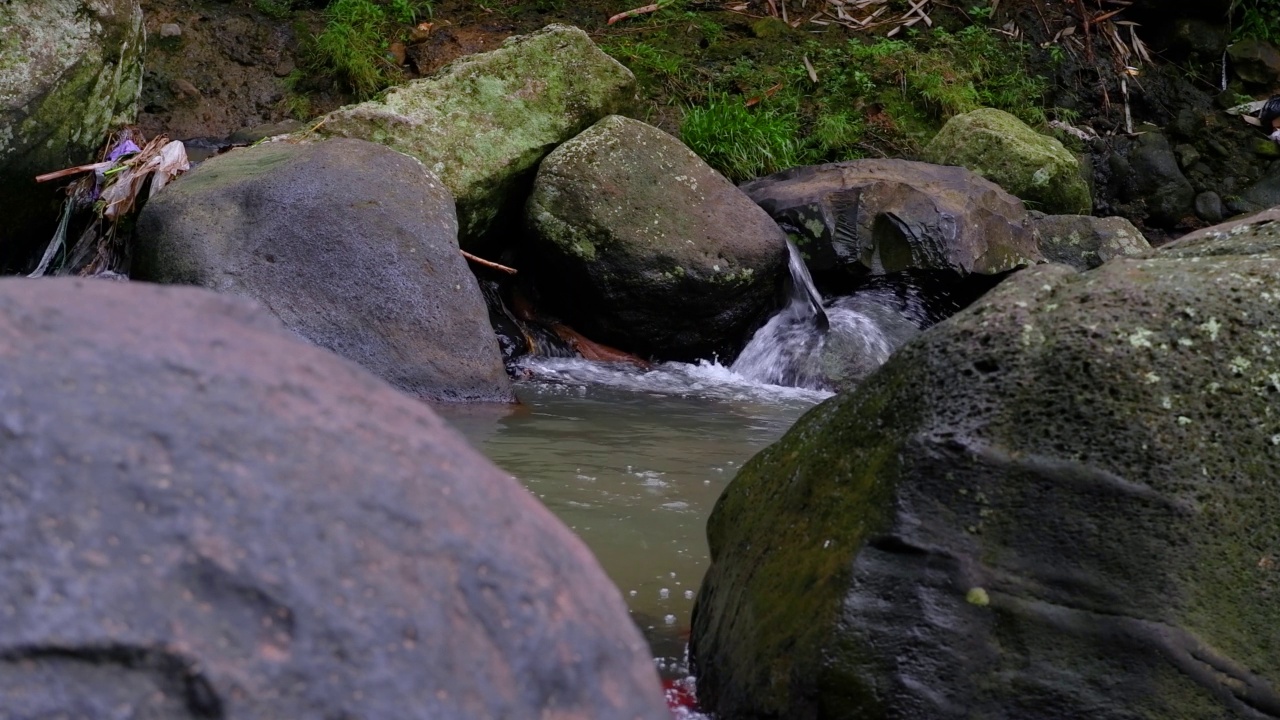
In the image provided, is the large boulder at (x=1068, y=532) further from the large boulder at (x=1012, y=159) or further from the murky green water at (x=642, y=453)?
the large boulder at (x=1012, y=159)

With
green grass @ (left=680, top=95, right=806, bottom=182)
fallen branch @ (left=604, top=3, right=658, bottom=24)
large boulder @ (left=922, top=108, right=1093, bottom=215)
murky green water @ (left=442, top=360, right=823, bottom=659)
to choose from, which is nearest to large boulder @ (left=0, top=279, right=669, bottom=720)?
murky green water @ (left=442, top=360, right=823, bottom=659)

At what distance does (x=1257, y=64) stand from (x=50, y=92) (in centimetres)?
1034

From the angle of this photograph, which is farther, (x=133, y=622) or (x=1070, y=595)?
(x=1070, y=595)

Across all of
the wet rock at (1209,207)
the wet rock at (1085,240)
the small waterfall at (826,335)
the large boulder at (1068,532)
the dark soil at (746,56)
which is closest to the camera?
the large boulder at (1068,532)

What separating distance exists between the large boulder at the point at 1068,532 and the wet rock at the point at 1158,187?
8952 mm

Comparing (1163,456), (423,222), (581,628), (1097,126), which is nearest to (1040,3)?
(1097,126)

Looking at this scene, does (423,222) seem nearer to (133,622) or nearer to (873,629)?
(873,629)

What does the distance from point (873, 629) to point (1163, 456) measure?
61cm

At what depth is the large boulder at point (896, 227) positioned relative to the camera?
7.59 metres

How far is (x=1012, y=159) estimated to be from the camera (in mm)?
9102

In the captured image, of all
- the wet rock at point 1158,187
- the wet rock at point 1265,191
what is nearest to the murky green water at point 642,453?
the wet rock at point 1158,187

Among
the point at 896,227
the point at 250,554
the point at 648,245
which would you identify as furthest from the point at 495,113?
the point at 250,554

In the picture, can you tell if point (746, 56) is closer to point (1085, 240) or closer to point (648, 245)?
point (1085, 240)

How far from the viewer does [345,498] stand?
1256mm
